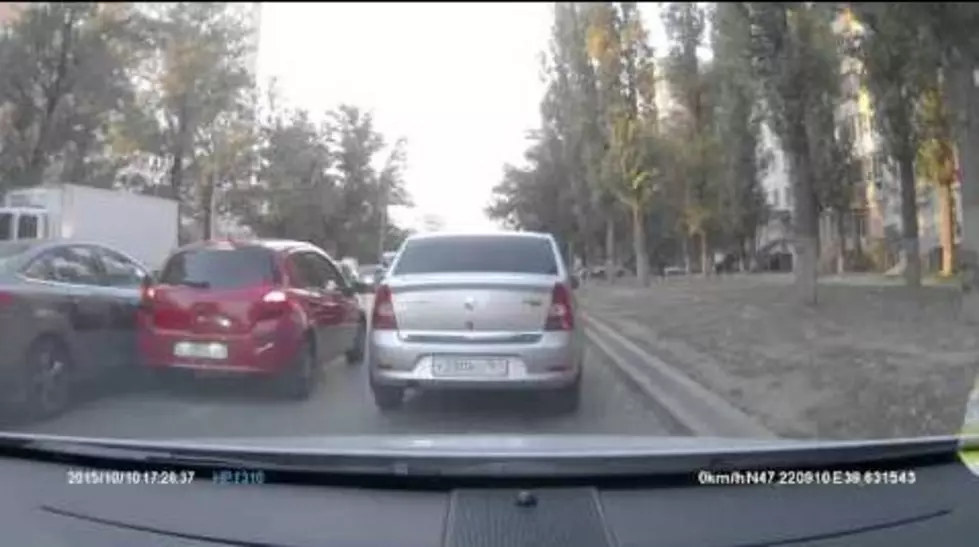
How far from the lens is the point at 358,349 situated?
6.16 meters

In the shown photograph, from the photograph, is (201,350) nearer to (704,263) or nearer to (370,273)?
(370,273)

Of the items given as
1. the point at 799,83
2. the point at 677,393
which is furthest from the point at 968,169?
the point at 799,83

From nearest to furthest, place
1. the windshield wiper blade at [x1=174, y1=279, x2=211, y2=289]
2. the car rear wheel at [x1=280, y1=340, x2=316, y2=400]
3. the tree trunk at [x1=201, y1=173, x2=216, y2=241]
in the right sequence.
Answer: the tree trunk at [x1=201, y1=173, x2=216, y2=241], the windshield wiper blade at [x1=174, y1=279, x2=211, y2=289], the car rear wheel at [x1=280, y1=340, x2=316, y2=400]

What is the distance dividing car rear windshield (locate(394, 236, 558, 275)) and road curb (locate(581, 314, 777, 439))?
1.27 metres

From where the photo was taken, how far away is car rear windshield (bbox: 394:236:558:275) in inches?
240

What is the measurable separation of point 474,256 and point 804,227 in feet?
20.3

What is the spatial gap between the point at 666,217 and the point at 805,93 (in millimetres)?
2229

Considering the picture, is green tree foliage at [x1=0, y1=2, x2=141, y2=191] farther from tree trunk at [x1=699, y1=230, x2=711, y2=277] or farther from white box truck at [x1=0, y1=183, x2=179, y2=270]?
tree trunk at [x1=699, y1=230, x2=711, y2=277]

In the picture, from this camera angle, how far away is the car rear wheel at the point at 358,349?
6075mm

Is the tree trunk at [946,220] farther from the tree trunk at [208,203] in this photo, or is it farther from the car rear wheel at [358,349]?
the tree trunk at [208,203]

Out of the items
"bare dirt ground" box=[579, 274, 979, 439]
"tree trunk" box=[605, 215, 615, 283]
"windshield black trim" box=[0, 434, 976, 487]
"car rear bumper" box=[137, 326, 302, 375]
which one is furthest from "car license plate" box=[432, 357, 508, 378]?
"windshield black trim" box=[0, 434, 976, 487]

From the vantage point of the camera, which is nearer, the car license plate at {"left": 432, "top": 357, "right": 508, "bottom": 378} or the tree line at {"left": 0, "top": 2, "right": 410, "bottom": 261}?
the tree line at {"left": 0, "top": 2, "right": 410, "bottom": 261}

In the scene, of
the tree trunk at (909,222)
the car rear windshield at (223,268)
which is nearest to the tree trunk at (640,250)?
the tree trunk at (909,222)

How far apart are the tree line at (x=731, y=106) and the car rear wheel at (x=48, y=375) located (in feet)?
7.05
